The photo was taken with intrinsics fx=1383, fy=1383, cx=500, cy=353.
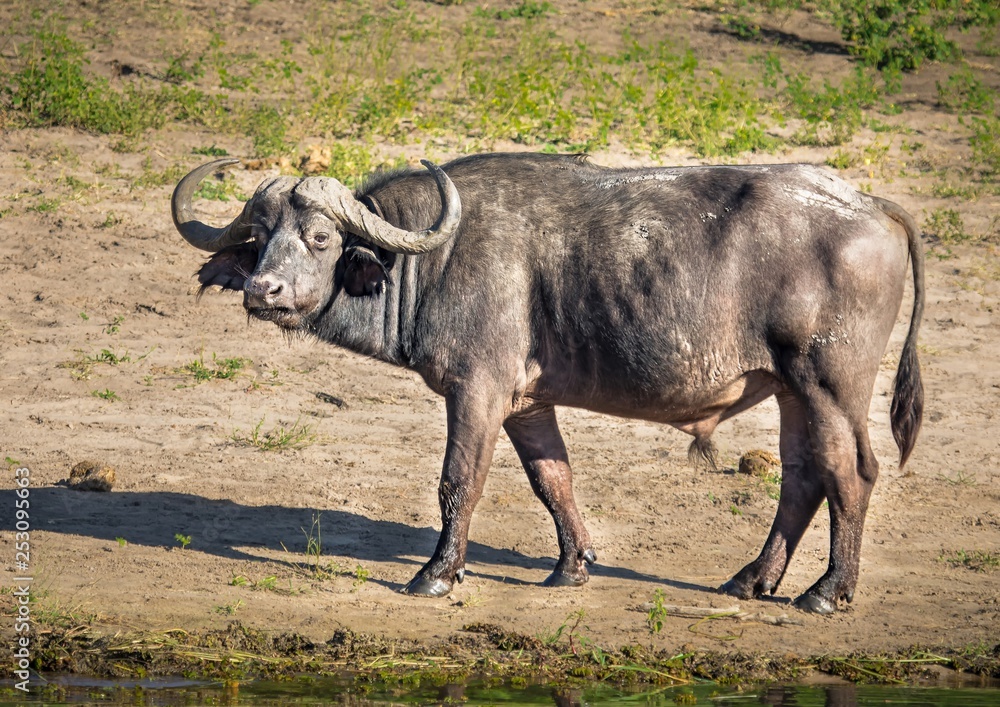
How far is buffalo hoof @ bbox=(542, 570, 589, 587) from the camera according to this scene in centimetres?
695

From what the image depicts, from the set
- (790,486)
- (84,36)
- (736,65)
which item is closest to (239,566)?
(790,486)

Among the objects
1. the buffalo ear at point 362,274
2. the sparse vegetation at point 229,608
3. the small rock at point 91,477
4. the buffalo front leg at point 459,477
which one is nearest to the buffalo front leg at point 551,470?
the buffalo front leg at point 459,477

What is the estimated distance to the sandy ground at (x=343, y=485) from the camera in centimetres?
649

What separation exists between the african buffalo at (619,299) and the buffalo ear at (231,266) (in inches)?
0.4

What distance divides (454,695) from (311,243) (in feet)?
7.63

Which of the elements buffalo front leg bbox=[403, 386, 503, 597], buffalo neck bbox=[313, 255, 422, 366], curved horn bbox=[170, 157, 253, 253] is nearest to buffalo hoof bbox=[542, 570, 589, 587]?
buffalo front leg bbox=[403, 386, 503, 597]

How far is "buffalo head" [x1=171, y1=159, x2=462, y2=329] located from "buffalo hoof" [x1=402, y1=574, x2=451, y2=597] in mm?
1393

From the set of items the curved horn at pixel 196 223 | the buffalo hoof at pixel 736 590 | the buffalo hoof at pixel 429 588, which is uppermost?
the curved horn at pixel 196 223

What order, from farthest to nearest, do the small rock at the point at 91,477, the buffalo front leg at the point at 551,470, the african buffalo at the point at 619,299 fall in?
the small rock at the point at 91,477, the buffalo front leg at the point at 551,470, the african buffalo at the point at 619,299

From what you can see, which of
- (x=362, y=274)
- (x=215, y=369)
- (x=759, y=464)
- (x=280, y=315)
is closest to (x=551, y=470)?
(x=362, y=274)

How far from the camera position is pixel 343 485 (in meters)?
8.24

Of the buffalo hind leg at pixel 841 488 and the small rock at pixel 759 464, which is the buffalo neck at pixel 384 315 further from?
the small rock at pixel 759 464

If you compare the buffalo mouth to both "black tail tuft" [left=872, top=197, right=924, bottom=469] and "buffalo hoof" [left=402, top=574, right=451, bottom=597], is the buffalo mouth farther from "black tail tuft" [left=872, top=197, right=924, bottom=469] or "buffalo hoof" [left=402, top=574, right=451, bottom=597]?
"black tail tuft" [left=872, top=197, right=924, bottom=469]

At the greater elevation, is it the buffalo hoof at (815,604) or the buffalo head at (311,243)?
the buffalo head at (311,243)
